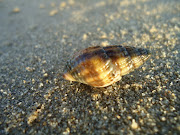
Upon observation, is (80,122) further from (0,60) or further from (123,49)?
(0,60)

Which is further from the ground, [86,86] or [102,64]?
[102,64]

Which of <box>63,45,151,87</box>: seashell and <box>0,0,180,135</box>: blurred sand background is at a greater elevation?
<box>63,45,151,87</box>: seashell

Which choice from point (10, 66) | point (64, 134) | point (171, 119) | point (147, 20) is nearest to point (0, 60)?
point (10, 66)

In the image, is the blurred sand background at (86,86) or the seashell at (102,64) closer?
the blurred sand background at (86,86)

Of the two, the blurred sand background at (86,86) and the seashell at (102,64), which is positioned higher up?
the seashell at (102,64)

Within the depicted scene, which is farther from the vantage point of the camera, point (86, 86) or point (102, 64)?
point (86, 86)
